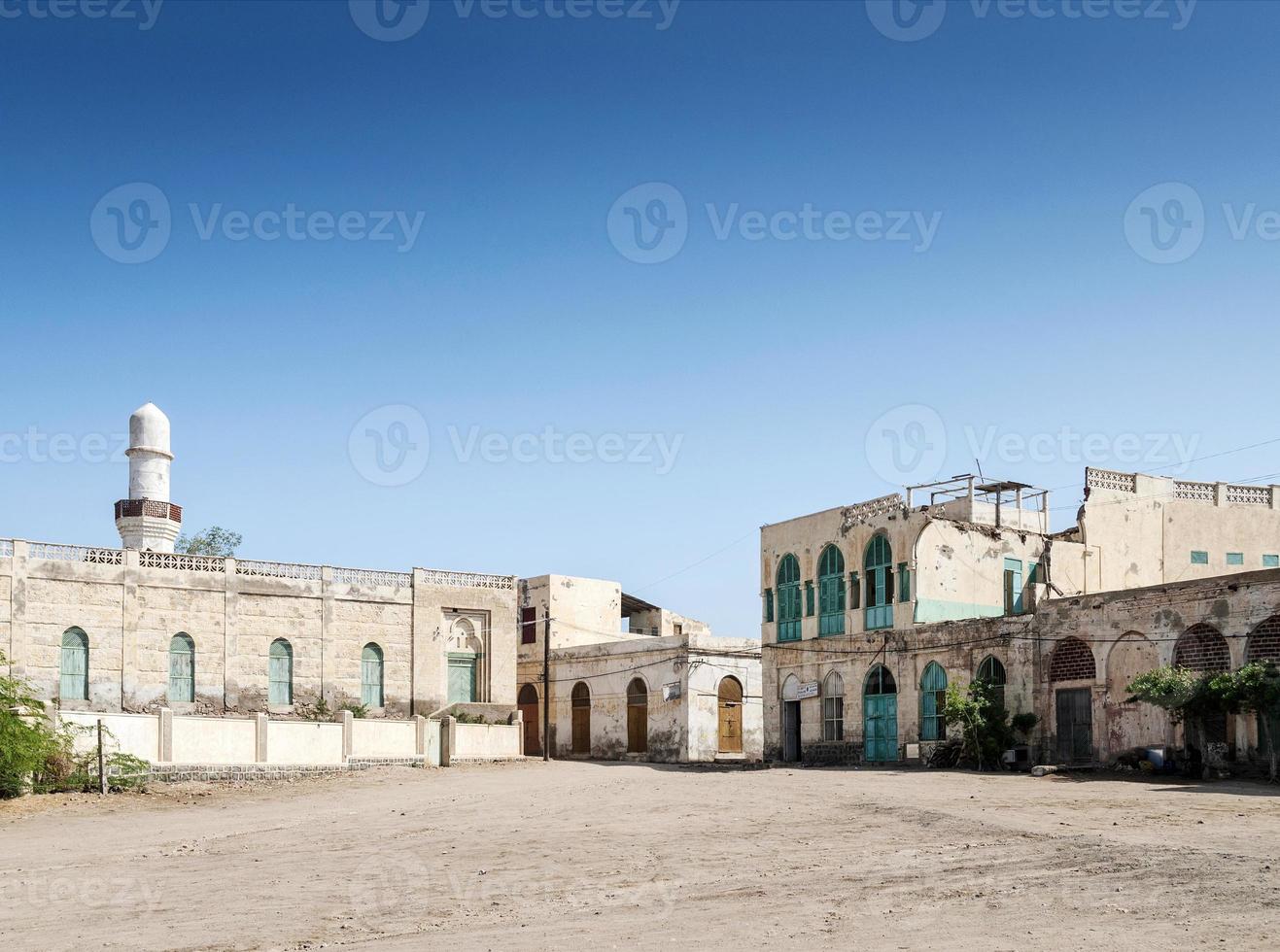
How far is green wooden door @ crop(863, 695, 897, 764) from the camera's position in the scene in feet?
107

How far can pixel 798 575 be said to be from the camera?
37156mm

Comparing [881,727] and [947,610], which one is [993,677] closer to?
[947,610]

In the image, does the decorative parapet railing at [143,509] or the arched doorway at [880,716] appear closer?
the arched doorway at [880,716]

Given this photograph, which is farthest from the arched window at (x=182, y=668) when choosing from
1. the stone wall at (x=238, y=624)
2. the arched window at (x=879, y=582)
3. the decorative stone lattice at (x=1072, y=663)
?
the decorative stone lattice at (x=1072, y=663)

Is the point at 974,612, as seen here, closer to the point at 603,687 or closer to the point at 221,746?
the point at 603,687

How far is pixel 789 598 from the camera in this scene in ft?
123

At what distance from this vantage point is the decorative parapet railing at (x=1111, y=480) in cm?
3506

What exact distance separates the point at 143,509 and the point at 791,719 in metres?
21.5

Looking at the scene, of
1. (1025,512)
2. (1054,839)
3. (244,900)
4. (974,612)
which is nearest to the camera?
(244,900)

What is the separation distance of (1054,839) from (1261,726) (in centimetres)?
1029

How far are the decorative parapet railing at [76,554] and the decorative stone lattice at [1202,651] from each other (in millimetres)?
28144

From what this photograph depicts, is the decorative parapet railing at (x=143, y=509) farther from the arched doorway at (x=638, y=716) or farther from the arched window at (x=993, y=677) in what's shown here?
the arched window at (x=993, y=677)

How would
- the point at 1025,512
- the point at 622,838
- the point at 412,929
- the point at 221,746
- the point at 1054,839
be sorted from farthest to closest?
the point at 1025,512, the point at 221,746, the point at 622,838, the point at 1054,839, the point at 412,929

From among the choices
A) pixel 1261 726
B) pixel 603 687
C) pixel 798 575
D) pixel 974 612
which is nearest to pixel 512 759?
pixel 603 687
